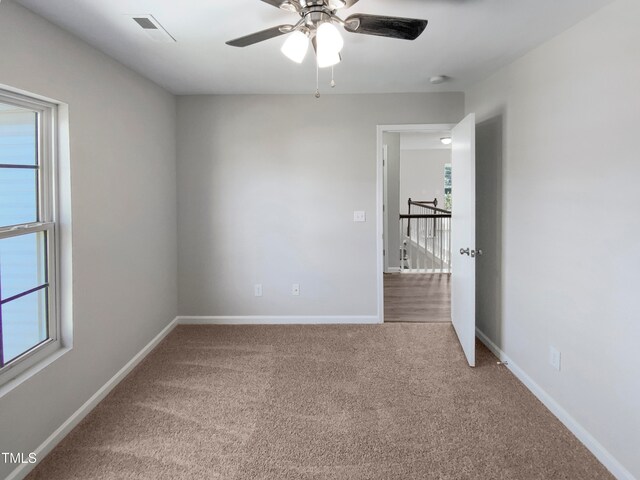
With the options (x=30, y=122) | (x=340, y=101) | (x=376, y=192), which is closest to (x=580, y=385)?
(x=376, y=192)

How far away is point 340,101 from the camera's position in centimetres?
400

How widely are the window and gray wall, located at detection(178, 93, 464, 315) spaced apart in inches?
71.0

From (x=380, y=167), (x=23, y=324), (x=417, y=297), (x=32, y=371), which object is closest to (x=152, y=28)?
(x=23, y=324)

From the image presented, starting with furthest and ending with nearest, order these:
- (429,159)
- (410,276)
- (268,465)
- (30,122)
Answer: (429,159)
(410,276)
(30,122)
(268,465)

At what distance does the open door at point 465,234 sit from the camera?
3.07 meters

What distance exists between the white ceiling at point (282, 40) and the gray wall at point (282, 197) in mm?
281

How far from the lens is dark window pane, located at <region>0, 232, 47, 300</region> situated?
201 cm

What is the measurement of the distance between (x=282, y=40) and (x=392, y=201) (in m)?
4.28

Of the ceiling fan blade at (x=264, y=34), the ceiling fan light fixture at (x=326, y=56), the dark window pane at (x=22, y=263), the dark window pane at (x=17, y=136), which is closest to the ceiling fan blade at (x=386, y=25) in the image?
the ceiling fan light fixture at (x=326, y=56)

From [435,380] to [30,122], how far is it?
9.86 feet

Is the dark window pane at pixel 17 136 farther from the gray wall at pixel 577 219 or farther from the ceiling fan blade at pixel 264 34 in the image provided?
the gray wall at pixel 577 219

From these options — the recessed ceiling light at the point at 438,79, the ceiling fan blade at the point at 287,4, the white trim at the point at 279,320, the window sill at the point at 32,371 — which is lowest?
the white trim at the point at 279,320

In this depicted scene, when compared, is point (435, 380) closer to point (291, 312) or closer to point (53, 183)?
point (291, 312)

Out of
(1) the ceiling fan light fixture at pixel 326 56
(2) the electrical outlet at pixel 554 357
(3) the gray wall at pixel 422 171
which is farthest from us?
(3) the gray wall at pixel 422 171
